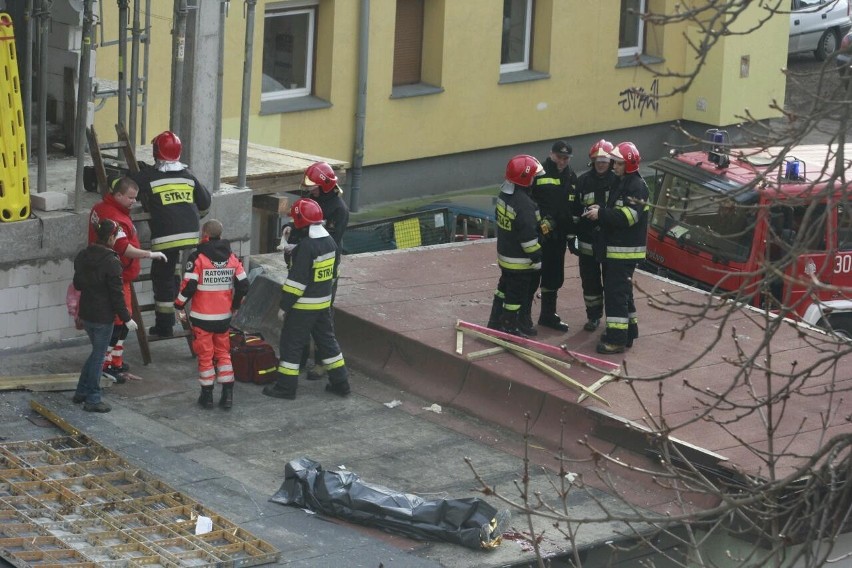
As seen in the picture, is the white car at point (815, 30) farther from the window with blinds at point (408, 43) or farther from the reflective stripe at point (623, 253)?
the reflective stripe at point (623, 253)

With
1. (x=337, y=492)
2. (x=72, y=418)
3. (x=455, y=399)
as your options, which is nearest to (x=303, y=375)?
(x=455, y=399)

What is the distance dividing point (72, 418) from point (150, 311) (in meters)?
2.26

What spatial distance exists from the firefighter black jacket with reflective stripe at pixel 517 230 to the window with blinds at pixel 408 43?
28.9 feet

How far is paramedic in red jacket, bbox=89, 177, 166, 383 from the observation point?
12.1 m

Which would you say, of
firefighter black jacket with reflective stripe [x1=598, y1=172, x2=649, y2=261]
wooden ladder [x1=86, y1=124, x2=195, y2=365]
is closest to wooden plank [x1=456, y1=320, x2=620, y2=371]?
firefighter black jacket with reflective stripe [x1=598, y1=172, x2=649, y2=261]

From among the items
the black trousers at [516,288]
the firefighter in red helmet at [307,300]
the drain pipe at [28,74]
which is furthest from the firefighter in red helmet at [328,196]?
the drain pipe at [28,74]

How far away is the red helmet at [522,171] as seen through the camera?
1251 cm

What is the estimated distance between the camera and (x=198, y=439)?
11.5 metres

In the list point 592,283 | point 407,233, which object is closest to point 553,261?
point 592,283

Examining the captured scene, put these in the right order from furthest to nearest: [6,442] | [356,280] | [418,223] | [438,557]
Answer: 1. [418,223]
2. [356,280]
3. [6,442]
4. [438,557]

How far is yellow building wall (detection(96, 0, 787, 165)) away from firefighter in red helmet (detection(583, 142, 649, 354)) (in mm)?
6750

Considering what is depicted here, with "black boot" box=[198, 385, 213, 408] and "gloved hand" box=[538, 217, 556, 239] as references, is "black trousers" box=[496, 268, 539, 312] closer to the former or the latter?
"gloved hand" box=[538, 217, 556, 239]

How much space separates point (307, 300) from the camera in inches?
482

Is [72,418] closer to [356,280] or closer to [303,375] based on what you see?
[303,375]
